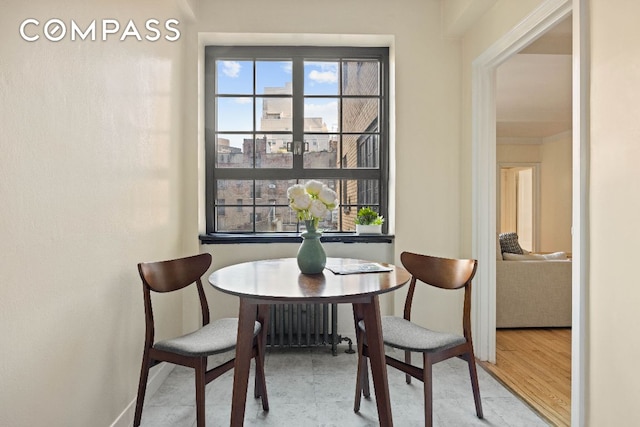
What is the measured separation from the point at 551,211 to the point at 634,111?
23.0ft

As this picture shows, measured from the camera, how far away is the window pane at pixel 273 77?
10.7ft

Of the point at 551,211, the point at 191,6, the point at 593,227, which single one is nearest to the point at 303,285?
the point at 593,227

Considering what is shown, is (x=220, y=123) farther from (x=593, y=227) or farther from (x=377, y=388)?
(x=593, y=227)

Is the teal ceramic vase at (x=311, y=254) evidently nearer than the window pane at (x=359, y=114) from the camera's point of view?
Yes

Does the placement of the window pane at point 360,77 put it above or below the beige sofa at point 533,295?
above

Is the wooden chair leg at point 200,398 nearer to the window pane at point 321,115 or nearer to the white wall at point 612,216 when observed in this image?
the white wall at point 612,216

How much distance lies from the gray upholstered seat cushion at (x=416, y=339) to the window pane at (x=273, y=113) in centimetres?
188

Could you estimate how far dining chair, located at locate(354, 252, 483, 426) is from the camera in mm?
1825

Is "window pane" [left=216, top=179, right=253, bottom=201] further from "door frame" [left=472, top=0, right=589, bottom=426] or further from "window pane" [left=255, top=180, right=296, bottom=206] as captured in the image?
"door frame" [left=472, top=0, right=589, bottom=426]

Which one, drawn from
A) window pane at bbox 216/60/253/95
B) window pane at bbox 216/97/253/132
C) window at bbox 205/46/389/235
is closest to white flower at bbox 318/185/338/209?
window at bbox 205/46/389/235

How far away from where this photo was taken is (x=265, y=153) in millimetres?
3307

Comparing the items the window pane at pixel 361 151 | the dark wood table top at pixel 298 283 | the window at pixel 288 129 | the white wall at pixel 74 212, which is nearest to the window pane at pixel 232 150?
the window at pixel 288 129

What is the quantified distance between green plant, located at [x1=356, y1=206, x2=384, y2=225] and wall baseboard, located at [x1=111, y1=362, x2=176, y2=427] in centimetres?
173

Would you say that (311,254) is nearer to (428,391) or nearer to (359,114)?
(428,391)
